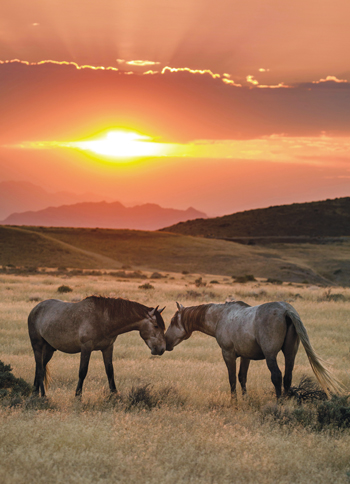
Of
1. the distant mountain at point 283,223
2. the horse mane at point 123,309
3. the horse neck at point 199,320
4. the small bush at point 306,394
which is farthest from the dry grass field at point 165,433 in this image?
the distant mountain at point 283,223

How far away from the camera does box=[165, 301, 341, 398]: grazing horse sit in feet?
26.0

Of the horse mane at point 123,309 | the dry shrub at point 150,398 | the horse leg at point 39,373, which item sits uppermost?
the horse mane at point 123,309

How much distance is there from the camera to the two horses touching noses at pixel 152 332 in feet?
26.1

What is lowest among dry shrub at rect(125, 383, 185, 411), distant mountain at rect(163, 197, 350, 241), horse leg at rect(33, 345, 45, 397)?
dry shrub at rect(125, 383, 185, 411)

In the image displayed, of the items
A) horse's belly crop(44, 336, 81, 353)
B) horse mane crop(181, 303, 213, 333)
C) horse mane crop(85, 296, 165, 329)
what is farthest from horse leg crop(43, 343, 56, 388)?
horse mane crop(181, 303, 213, 333)

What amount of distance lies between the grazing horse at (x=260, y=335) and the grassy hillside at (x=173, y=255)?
166 feet

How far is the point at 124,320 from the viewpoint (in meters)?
8.37

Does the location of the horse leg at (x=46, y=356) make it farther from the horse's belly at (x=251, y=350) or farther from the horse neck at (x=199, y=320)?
the horse's belly at (x=251, y=350)

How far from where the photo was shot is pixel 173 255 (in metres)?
78.2

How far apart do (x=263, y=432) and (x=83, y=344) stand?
344cm

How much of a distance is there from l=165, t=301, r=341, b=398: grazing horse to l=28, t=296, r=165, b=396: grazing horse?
103cm

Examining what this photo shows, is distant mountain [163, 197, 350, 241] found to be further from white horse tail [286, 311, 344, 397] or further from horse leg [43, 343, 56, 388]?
white horse tail [286, 311, 344, 397]

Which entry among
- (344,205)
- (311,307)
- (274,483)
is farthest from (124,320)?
(344,205)

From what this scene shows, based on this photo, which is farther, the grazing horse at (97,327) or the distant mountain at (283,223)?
the distant mountain at (283,223)
